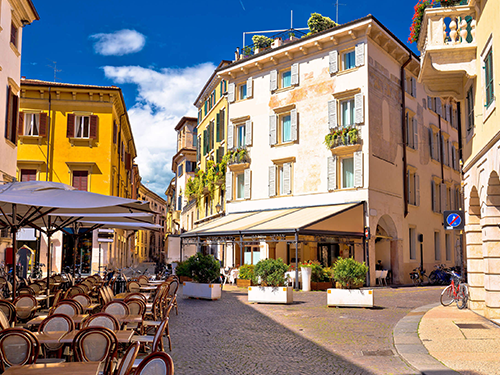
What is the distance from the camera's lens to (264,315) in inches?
528

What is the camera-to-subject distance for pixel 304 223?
21.6 metres

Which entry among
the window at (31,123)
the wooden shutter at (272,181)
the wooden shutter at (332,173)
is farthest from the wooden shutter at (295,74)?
the window at (31,123)

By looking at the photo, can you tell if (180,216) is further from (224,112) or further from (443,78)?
(443,78)

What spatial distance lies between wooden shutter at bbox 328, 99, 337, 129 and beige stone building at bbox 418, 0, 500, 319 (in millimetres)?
12123

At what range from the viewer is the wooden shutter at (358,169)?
24.1 m

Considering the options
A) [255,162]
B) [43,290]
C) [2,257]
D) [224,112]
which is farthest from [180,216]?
[43,290]

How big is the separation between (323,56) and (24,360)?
77.2ft

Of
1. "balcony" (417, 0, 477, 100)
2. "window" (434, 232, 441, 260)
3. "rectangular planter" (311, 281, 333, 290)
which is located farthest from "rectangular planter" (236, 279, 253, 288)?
"balcony" (417, 0, 477, 100)

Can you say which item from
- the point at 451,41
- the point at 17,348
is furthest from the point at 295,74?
the point at 17,348

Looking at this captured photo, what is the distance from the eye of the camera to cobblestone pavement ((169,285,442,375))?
7.57m

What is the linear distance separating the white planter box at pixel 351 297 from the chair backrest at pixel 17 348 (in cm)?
1087

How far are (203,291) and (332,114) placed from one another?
1205 centimetres

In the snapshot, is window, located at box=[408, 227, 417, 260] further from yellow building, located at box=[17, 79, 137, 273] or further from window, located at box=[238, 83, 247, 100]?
yellow building, located at box=[17, 79, 137, 273]

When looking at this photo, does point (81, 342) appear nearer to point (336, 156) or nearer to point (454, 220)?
point (454, 220)
